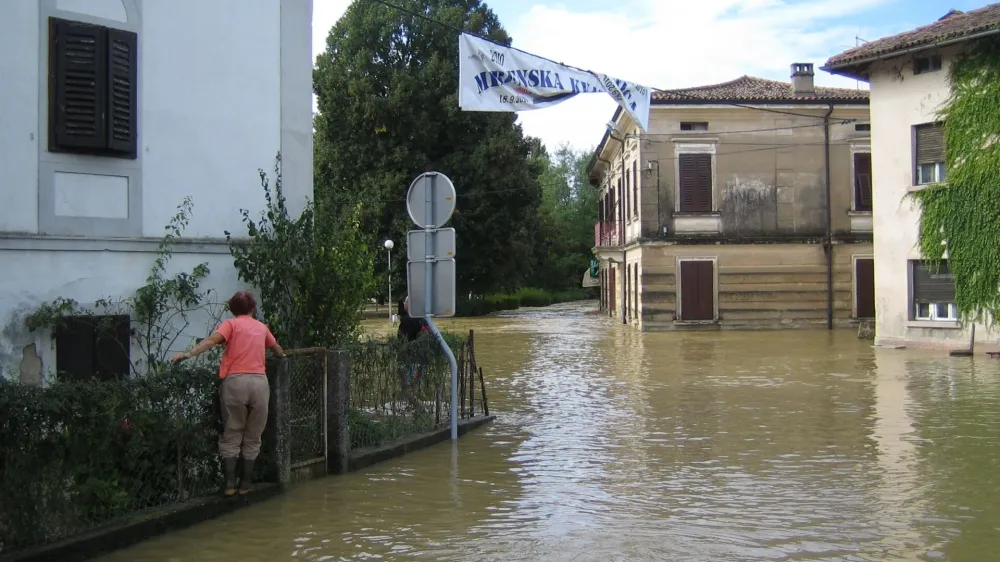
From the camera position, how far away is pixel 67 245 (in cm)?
838

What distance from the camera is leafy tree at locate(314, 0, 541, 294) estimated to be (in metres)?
41.1

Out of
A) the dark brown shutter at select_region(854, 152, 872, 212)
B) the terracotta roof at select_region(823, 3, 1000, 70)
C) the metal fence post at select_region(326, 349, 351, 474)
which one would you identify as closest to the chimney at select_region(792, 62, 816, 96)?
the dark brown shutter at select_region(854, 152, 872, 212)

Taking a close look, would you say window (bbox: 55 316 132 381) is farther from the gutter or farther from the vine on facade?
the gutter

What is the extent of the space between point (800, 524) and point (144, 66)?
721 centimetres

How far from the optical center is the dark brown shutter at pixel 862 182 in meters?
31.7

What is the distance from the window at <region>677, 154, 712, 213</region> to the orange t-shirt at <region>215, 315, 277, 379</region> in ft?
86.0

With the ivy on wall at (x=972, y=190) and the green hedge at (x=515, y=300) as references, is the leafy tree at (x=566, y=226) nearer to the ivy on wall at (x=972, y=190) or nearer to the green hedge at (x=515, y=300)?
the green hedge at (x=515, y=300)

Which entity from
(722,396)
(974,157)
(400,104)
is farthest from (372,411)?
(400,104)

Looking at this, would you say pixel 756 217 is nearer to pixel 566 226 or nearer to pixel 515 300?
pixel 515 300

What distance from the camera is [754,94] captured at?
3222cm

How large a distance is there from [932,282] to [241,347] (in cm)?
1970

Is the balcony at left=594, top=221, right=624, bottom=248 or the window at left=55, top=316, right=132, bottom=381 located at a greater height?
the balcony at left=594, top=221, right=624, bottom=248

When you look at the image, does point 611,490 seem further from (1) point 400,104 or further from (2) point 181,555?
(1) point 400,104

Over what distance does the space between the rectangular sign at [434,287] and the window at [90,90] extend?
3146mm
